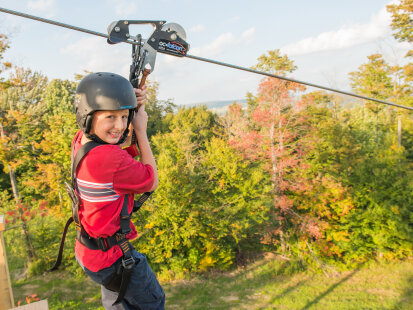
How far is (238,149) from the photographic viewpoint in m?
17.4

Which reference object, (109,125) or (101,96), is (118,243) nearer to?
(109,125)

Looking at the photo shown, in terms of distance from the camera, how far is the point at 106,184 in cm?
180

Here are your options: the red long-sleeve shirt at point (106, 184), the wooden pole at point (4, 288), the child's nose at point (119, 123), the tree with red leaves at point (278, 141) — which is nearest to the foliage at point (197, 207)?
the tree with red leaves at point (278, 141)

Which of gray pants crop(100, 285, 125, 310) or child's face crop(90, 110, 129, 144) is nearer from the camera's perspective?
child's face crop(90, 110, 129, 144)

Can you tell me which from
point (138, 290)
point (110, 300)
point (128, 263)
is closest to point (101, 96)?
point (128, 263)

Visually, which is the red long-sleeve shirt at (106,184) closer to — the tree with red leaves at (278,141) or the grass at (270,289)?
the grass at (270,289)

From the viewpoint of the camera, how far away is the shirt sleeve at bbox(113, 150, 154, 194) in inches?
71.4

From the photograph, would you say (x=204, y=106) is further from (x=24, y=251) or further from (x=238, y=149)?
(x=24, y=251)

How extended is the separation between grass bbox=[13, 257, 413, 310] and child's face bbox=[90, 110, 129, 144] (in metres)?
13.0

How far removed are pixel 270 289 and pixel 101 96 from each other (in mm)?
15821

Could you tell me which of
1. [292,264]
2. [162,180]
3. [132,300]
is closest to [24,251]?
[162,180]

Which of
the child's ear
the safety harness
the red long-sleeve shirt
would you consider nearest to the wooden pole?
the safety harness

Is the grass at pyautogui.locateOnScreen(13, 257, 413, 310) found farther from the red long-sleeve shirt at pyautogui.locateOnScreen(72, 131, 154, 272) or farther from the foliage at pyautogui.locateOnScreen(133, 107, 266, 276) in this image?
the red long-sleeve shirt at pyautogui.locateOnScreen(72, 131, 154, 272)

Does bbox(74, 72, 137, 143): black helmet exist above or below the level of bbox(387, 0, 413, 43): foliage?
below
